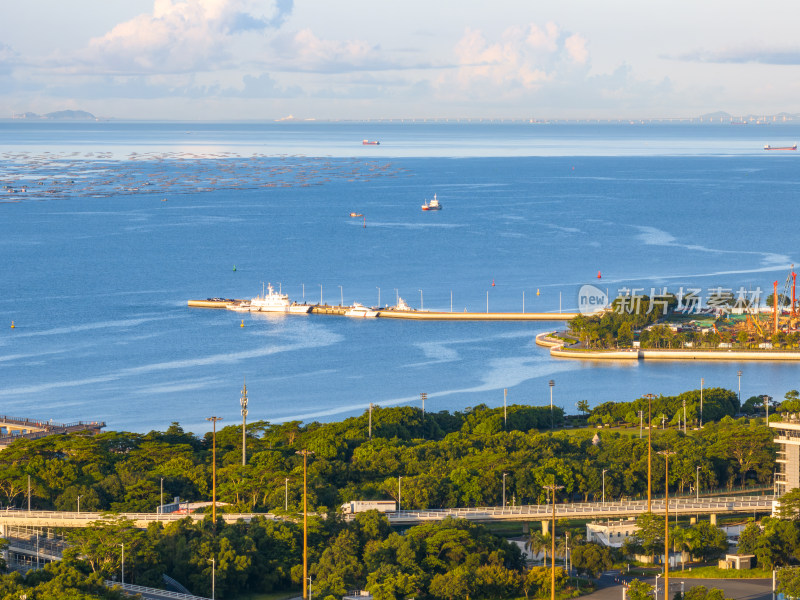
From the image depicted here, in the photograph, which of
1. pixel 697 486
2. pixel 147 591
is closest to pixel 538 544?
pixel 697 486

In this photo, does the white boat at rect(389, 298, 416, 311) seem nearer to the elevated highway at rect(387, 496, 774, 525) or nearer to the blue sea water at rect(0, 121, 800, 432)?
the blue sea water at rect(0, 121, 800, 432)

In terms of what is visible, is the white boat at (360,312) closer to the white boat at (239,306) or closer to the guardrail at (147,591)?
the white boat at (239,306)

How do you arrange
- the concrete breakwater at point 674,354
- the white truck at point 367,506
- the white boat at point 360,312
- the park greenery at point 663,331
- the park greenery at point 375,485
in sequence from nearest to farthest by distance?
1. the park greenery at point 375,485
2. the white truck at point 367,506
3. the concrete breakwater at point 674,354
4. the park greenery at point 663,331
5. the white boat at point 360,312

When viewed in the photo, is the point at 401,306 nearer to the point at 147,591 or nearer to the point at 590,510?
the point at 590,510

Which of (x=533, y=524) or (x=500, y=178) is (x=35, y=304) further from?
(x=500, y=178)

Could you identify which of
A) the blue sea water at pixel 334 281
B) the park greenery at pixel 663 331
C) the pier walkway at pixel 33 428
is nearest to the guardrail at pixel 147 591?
the pier walkway at pixel 33 428

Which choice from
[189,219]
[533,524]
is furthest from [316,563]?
[189,219]

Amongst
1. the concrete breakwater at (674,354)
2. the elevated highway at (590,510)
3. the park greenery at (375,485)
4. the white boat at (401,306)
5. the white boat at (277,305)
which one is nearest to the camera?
the park greenery at (375,485)
